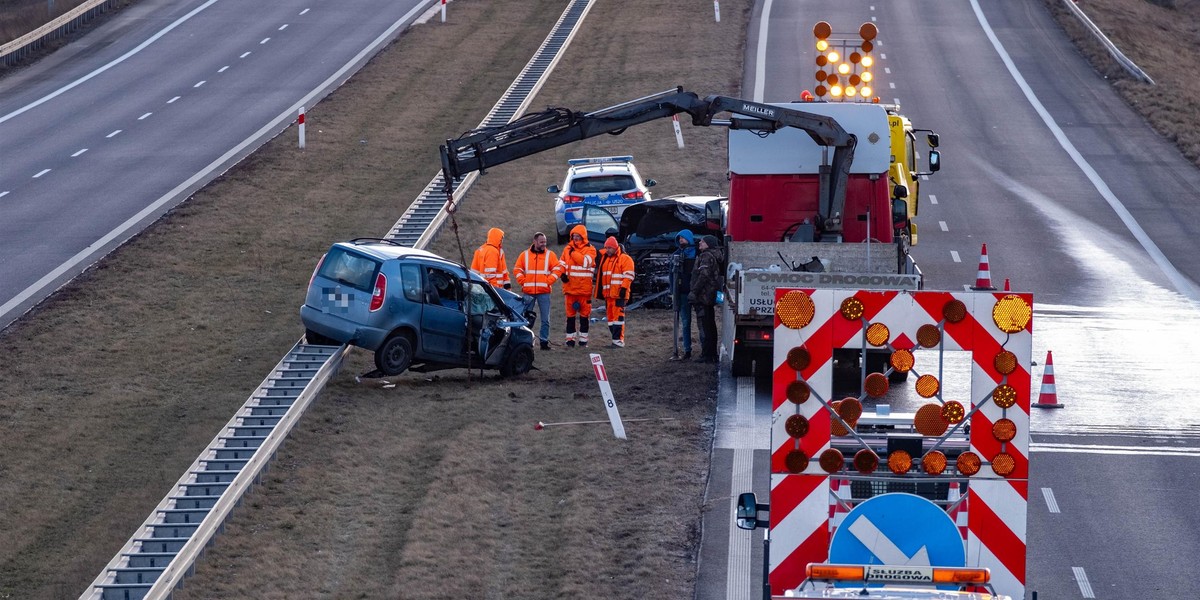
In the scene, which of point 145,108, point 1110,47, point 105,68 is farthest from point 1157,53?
point 105,68

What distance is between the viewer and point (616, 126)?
1859 centimetres

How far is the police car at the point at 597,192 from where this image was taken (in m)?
26.9

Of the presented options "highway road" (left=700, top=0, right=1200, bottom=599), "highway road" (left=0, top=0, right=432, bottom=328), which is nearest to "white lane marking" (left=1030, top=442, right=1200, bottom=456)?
"highway road" (left=700, top=0, right=1200, bottom=599)

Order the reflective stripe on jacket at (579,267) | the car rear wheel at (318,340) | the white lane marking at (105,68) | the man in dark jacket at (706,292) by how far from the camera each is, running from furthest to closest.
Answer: the white lane marking at (105,68), the reflective stripe on jacket at (579,267), the man in dark jacket at (706,292), the car rear wheel at (318,340)

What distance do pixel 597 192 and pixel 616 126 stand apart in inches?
333

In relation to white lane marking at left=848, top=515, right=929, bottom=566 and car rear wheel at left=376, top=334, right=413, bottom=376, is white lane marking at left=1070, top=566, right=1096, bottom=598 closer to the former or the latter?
white lane marking at left=848, top=515, right=929, bottom=566

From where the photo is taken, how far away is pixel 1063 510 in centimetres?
1339

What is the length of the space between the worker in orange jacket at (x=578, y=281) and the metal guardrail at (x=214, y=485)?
324cm

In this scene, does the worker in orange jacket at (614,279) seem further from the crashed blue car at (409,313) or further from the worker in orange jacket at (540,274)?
the crashed blue car at (409,313)

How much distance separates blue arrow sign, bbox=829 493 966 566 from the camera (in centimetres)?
713

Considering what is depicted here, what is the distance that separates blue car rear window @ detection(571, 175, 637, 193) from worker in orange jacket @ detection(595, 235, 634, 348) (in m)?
6.80

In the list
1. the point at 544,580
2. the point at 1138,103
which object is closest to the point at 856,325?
the point at 544,580

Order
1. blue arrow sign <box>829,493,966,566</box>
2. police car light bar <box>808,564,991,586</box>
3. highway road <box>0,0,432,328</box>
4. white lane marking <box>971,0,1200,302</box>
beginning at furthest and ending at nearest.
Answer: highway road <box>0,0,432,328</box>
white lane marking <box>971,0,1200,302</box>
blue arrow sign <box>829,493,966,566</box>
police car light bar <box>808,564,991,586</box>

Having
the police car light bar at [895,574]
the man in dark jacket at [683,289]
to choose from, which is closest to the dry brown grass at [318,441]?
the man in dark jacket at [683,289]
